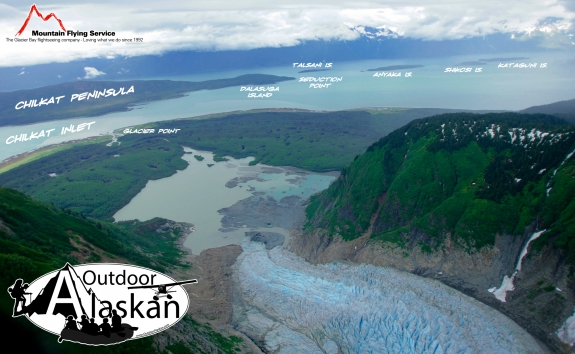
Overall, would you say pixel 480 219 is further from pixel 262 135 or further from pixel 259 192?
pixel 262 135

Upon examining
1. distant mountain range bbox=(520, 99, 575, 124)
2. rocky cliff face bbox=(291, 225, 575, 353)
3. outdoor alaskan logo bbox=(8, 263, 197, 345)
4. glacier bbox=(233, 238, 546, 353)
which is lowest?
glacier bbox=(233, 238, 546, 353)

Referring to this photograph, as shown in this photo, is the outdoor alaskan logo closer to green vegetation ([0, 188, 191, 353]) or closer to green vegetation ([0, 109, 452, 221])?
green vegetation ([0, 188, 191, 353])

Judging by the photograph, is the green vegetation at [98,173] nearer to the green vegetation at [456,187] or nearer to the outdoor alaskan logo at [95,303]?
the green vegetation at [456,187]

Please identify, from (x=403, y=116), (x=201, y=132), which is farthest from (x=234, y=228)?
(x=403, y=116)

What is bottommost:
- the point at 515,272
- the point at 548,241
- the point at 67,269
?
the point at 515,272

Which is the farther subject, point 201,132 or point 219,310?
point 201,132

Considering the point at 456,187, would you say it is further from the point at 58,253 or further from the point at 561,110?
the point at 561,110

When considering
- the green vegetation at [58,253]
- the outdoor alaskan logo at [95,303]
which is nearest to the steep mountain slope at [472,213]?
the green vegetation at [58,253]

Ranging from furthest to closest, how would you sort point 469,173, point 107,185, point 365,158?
point 107,185 → point 365,158 → point 469,173

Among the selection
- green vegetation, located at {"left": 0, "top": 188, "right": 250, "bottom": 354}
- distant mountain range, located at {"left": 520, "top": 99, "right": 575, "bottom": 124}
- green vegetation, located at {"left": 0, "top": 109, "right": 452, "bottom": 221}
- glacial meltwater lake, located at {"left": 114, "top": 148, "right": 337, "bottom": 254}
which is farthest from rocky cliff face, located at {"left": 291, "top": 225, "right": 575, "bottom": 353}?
distant mountain range, located at {"left": 520, "top": 99, "right": 575, "bottom": 124}
